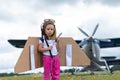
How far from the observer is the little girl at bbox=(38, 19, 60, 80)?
745 centimetres

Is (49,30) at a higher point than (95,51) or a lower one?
higher

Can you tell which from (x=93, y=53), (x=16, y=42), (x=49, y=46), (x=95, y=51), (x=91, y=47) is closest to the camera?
(x=49, y=46)

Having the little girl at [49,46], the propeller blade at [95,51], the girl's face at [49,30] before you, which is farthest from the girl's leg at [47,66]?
the propeller blade at [95,51]

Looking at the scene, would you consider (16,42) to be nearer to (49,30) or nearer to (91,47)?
(91,47)

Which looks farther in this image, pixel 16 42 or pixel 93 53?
pixel 16 42

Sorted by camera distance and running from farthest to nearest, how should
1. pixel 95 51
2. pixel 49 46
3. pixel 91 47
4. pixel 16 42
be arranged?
1. pixel 16 42
2. pixel 95 51
3. pixel 91 47
4. pixel 49 46

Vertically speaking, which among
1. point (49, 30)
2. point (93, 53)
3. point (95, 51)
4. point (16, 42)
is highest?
point (16, 42)

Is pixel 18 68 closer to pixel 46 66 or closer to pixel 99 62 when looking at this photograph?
pixel 46 66

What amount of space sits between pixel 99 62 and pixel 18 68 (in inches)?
1106

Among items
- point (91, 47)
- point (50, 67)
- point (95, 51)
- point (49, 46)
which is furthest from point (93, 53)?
point (49, 46)

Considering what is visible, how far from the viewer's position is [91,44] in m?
33.0

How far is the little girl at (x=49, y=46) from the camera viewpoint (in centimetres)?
745

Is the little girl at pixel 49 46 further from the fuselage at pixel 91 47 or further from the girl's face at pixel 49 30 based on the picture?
the fuselage at pixel 91 47

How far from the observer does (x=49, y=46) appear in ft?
24.4
